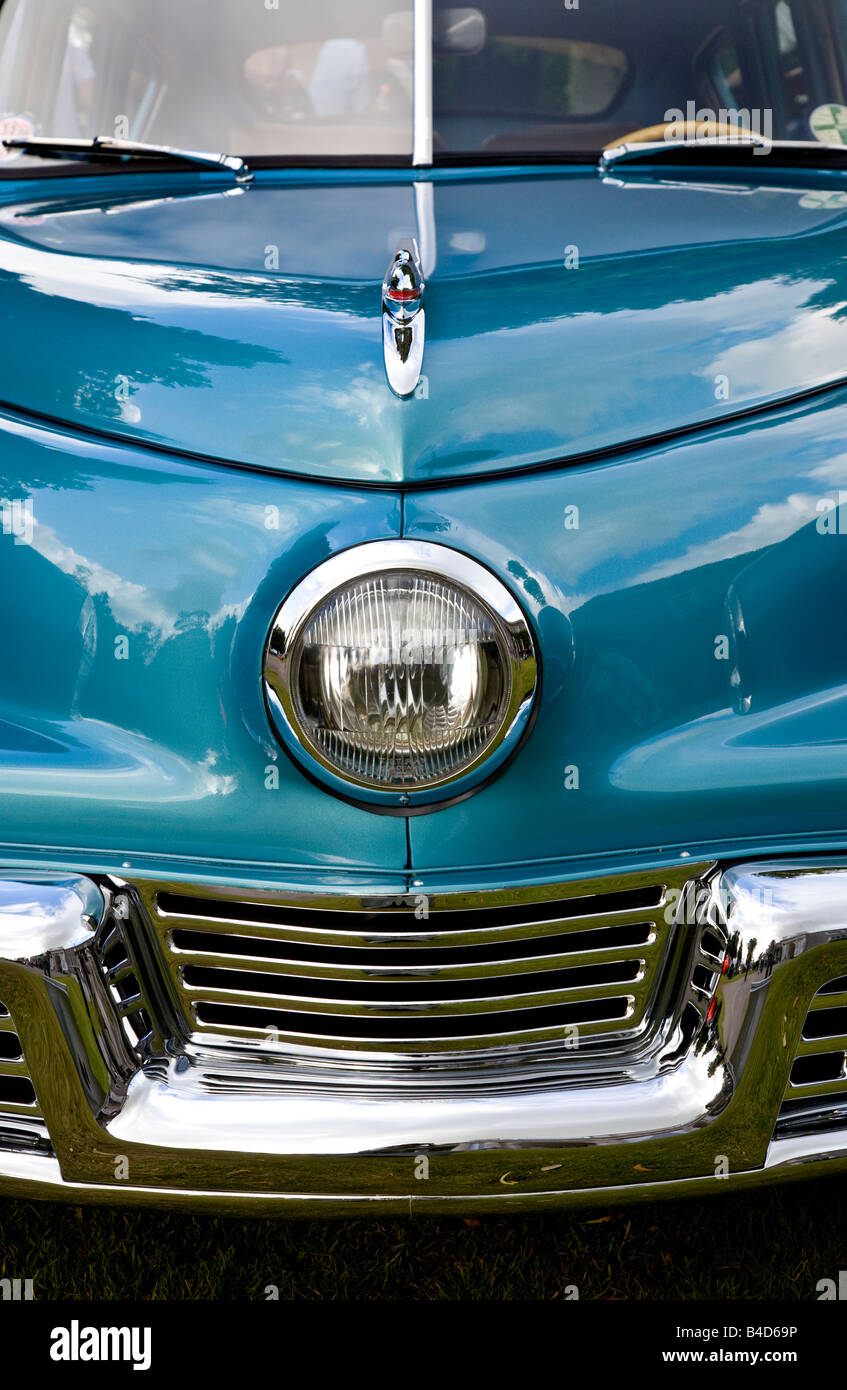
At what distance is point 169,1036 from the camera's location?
1.50m

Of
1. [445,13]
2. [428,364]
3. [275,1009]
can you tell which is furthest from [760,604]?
[445,13]

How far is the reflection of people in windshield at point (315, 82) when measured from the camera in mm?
2256

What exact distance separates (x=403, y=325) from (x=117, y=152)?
97 cm

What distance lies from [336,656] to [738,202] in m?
1.09

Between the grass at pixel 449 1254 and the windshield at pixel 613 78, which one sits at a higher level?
the windshield at pixel 613 78

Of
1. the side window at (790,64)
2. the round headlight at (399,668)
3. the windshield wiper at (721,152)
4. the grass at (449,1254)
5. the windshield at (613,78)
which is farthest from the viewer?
the side window at (790,64)

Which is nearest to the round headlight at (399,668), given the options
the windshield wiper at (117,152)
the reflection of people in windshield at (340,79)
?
the windshield wiper at (117,152)

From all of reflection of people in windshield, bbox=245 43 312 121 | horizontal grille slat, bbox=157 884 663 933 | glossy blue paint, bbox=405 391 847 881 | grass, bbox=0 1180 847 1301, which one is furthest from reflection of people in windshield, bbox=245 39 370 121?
grass, bbox=0 1180 847 1301

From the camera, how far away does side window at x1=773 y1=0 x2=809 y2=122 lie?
7.83 ft

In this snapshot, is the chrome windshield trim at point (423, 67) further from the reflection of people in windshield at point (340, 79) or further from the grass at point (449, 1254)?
the grass at point (449, 1254)

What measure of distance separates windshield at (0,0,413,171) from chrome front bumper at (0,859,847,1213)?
1.44 m

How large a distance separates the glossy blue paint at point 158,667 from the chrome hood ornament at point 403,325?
0.18 metres

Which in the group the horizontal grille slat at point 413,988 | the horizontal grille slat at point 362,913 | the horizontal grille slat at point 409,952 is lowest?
the horizontal grille slat at point 413,988
